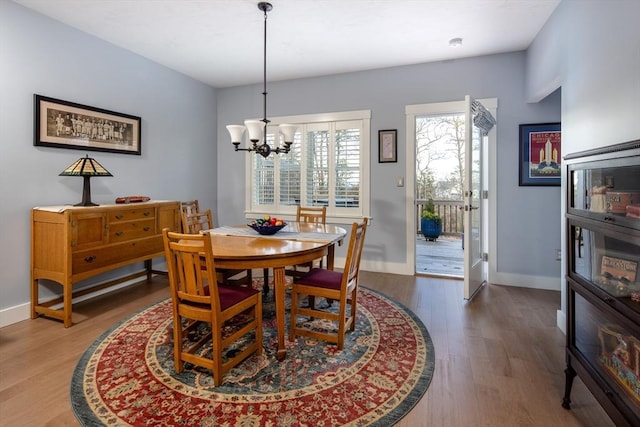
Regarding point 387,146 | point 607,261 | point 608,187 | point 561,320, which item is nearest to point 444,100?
point 387,146

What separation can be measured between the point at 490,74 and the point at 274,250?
11.4 feet

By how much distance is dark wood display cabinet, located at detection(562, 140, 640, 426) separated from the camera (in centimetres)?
124

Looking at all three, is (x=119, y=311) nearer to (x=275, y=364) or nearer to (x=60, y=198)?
(x=60, y=198)

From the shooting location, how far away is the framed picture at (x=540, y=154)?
3.70m

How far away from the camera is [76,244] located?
110 inches

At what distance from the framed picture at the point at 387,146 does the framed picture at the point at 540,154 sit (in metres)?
1.45

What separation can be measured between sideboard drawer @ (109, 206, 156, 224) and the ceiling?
5.95 feet

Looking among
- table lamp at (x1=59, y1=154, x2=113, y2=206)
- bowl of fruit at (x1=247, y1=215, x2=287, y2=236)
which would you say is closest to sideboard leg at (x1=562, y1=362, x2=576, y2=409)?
bowl of fruit at (x1=247, y1=215, x2=287, y2=236)

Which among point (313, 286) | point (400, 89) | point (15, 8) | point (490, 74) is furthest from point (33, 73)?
point (490, 74)

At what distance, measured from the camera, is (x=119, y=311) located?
10.3 feet

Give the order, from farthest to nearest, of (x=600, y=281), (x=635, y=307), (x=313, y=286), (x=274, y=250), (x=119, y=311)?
(x=119, y=311) → (x=313, y=286) → (x=274, y=250) → (x=600, y=281) → (x=635, y=307)

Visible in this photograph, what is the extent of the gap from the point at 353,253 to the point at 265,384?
103 centimetres

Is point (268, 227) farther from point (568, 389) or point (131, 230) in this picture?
point (568, 389)

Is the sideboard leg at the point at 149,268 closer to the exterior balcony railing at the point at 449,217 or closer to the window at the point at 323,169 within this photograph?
the window at the point at 323,169
